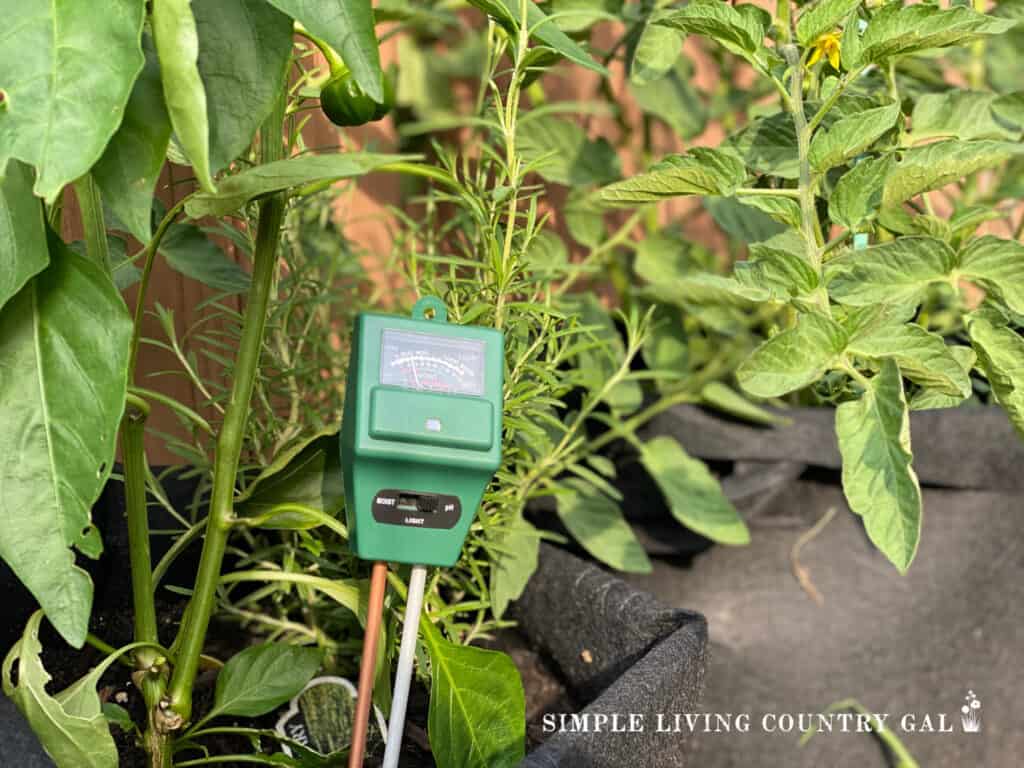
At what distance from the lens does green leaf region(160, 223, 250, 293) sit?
66cm

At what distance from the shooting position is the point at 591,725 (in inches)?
20.3

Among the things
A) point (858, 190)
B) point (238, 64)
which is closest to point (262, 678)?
point (238, 64)

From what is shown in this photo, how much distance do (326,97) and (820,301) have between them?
0.28m

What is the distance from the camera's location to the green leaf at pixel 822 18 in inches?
22.6

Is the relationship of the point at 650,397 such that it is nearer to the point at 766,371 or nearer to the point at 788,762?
the point at 788,762

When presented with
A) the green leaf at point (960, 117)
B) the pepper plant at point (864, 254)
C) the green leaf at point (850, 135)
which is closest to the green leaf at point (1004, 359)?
the pepper plant at point (864, 254)

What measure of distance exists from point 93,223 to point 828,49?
0.50 m

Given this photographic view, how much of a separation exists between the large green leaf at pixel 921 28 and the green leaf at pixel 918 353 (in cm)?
15

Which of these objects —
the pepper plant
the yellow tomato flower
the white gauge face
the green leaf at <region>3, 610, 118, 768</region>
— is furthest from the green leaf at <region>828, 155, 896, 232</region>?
the green leaf at <region>3, 610, 118, 768</region>

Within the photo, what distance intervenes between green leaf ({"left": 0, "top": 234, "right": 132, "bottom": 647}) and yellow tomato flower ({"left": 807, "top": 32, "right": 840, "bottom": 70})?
48 cm

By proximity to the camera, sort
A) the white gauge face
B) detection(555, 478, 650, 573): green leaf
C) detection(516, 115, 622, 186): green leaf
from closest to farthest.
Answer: the white gauge face
detection(555, 478, 650, 573): green leaf
detection(516, 115, 622, 186): green leaf

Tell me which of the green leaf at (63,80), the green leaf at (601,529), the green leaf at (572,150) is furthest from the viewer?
the green leaf at (572,150)

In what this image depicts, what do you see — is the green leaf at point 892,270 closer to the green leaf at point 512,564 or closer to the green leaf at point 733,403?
the green leaf at point 512,564

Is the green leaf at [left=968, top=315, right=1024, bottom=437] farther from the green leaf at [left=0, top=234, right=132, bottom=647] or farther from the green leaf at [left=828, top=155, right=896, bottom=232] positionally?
the green leaf at [left=0, top=234, right=132, bottom=647]
